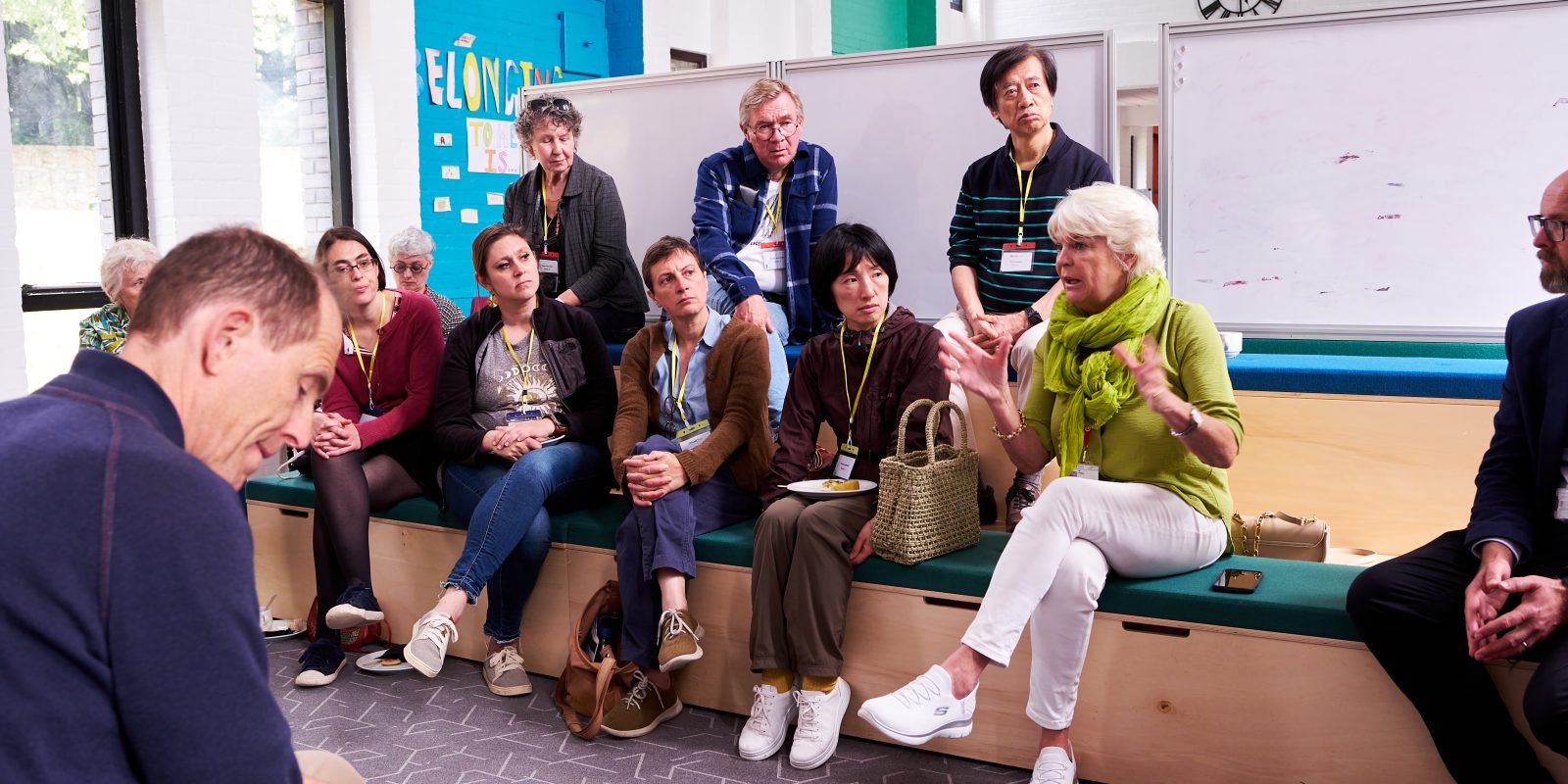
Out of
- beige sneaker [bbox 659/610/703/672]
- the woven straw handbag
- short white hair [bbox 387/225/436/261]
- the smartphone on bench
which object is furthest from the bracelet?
short white hair [bbox 387/225/436/261]

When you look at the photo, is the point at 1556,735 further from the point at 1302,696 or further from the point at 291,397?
the point at 291,397

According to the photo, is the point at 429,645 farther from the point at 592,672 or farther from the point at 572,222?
the point at 572,222

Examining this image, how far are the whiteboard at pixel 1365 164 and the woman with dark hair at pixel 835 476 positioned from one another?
4.33 ft

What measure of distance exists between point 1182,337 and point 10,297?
4.60 metres

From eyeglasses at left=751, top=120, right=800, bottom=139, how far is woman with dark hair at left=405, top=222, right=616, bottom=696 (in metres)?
0.84

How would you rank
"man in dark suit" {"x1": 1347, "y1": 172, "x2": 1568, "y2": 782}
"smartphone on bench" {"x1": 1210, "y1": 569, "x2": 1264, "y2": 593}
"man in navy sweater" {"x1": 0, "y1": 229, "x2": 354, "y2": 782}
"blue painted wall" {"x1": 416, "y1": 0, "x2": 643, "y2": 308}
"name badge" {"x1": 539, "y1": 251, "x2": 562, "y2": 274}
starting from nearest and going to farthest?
1. "man in navy sweater" {"x1": 0, "y1": 229, "x2": 354, "y2": 782}
2. "man in dark suit" {"x1": 1347, "y1": 172, "x2": 1568, "y2": 782}
3. "smartphone on bench" {"x1": 1210, "y1": 569, "x2": 1264, "y2": 593}
4. "name badge" {"x1": 539, "y1": 251, "x2": 562, "y2": 274}
5. "blue painted wall" {"x1": 416, "y1": 0, "x2": 643, "y2": 308}

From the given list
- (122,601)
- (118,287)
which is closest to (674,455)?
(118,287)

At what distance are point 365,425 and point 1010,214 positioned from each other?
6.42ft

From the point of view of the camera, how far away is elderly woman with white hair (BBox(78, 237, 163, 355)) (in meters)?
3.68

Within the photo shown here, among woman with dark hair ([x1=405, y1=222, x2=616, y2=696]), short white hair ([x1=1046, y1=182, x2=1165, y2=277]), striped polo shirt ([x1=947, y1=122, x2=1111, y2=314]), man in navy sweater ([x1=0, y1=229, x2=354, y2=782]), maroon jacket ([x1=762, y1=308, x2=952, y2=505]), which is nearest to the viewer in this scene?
man in navy sweater ([x1=0, y1=229, x2=354, y2=782])

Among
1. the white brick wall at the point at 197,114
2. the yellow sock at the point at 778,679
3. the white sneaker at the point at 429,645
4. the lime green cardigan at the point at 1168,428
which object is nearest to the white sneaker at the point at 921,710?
the yellow sock at the point at 778,679

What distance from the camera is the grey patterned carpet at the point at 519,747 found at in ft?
8.54

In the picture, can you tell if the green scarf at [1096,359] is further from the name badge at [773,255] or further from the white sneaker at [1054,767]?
the name badge at [773,255]

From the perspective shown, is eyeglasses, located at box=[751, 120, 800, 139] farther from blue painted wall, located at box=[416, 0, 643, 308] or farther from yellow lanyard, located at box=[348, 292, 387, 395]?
blue painted wall, located at box=[416, 0, 643, 308]
